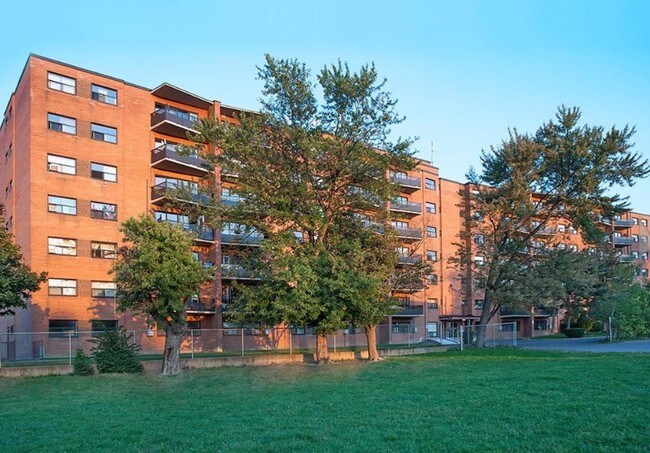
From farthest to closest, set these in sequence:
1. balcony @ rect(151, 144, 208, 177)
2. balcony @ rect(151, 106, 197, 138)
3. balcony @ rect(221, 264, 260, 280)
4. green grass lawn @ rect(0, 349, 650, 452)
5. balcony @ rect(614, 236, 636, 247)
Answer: balcony @ rect(614, 236, 636, 247) < balcony @ rect(151, 106, 197, 138) < balcony @ rect(151, 144, 208, 177) < balcony @ rect(221, 264, 260, 280) < green grass lawn @ rect(0, 349, 650, 452)

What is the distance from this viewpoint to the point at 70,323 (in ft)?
130

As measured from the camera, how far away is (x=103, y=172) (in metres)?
42.5

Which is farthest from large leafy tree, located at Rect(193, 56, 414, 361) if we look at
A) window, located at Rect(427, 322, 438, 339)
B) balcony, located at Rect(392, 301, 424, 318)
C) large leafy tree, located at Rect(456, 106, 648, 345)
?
window, located at Rect(427, 322, 438, 339)

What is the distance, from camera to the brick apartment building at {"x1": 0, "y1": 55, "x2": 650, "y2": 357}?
3925 centimetres

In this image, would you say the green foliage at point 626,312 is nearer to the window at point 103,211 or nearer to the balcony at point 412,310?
the balcony at point 412,310

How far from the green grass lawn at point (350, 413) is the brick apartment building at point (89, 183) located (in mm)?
16523

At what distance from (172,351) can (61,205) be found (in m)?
20.5

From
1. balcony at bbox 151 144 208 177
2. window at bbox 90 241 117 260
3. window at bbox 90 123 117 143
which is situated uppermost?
window at bbox 90 123 117 143

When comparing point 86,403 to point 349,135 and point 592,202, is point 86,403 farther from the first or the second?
point 592,202

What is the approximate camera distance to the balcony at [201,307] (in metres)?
44.5

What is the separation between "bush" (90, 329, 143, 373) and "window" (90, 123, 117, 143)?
70.6 feet

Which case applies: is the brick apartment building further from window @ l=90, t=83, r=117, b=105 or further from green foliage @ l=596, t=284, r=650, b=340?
green foliage @ l=596, t=284, r=650, b=340

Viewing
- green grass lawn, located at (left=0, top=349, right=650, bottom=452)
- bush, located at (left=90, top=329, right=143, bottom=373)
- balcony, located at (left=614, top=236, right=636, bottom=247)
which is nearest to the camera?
green grass lawn, located at (left=0, top=349, right=650, bottom=452)

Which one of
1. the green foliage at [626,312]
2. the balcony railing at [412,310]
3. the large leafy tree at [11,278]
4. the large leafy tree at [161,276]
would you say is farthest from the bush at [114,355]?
the balcony railing at [412,310]
